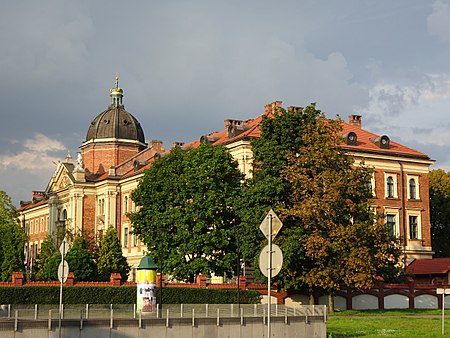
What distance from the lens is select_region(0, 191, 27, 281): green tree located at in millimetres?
80000

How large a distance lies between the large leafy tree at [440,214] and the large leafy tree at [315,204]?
35338mm

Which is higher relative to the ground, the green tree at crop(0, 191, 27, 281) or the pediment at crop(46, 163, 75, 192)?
the pediment at crop(46, 163, 75, 192)

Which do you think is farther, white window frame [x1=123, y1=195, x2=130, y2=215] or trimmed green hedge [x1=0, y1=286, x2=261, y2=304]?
white window frame [x1=123, y1=195, x2=130, y2=215]

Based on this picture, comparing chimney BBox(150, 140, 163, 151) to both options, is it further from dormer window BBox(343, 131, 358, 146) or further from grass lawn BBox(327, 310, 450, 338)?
grass lawn BBox(327, 310, 450, 338)

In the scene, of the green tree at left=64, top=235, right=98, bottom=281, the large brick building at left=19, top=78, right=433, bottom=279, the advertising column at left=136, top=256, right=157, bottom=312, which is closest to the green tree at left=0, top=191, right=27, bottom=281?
the large brick building at left=19, top=78, right=433, bottom=279

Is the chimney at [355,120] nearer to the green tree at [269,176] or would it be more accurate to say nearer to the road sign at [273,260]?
the green tree at [269,176]

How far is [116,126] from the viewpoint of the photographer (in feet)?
317

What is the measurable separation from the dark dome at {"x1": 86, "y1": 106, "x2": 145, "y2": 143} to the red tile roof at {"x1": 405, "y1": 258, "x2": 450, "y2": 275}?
140 ft

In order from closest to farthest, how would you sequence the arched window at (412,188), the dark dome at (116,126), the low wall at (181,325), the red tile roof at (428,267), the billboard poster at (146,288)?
the low wall at (181,325) < the billboard poster at (146,288) < the red tile roof at (428,267) < the arched window at (412,188) < the dark dome at (116,126)

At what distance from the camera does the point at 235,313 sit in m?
31.0

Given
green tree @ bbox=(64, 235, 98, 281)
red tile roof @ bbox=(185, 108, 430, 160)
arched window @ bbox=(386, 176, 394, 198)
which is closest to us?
green tree @ bbox=(64, 235, 98, 281)

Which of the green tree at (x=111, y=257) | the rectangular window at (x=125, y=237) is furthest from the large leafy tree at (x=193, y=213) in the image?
the rectangular window at (x=125, y=237)

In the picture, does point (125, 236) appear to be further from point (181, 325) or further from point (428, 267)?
point (181, 325)

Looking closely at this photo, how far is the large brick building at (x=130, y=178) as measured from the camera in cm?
6994
